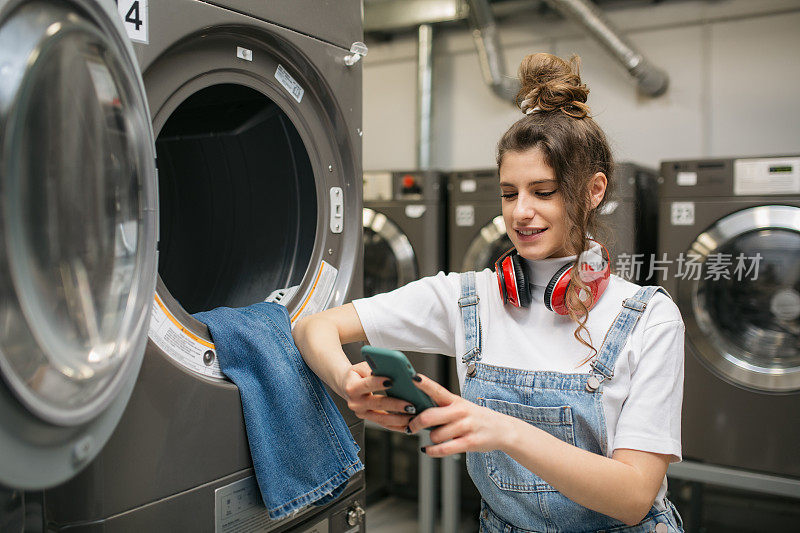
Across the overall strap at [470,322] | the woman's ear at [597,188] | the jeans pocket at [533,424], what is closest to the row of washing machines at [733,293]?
the woman's ear at [597,188]

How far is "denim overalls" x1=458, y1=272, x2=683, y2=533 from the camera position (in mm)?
1060

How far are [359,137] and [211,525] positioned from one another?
0.77m

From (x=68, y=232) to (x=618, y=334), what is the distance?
0.82 metres

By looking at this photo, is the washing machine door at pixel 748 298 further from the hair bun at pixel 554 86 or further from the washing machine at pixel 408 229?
the hair bun at pixel 554 86

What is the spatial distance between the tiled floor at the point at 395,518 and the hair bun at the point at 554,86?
2206 mm

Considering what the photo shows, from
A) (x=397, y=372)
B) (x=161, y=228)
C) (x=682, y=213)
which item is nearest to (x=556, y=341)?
(x=397, y=372)

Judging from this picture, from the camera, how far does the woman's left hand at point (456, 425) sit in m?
0.85

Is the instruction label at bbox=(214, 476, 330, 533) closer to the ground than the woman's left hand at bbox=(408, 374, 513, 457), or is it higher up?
closer to the ground

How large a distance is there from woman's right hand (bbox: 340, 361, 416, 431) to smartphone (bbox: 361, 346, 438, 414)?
1 centimetres

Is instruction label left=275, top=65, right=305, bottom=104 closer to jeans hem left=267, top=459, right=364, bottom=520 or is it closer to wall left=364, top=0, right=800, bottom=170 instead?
A: jeans hem left=267, top=459, right=364, bottom=520

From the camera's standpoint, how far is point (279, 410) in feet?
3.52

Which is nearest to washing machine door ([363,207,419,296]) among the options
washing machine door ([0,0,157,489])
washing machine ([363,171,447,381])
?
washing machine ([363,171,447,381])

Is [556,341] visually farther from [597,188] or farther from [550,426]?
[597,188]

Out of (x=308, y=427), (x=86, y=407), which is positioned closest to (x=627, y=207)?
(x=308, y=427)
